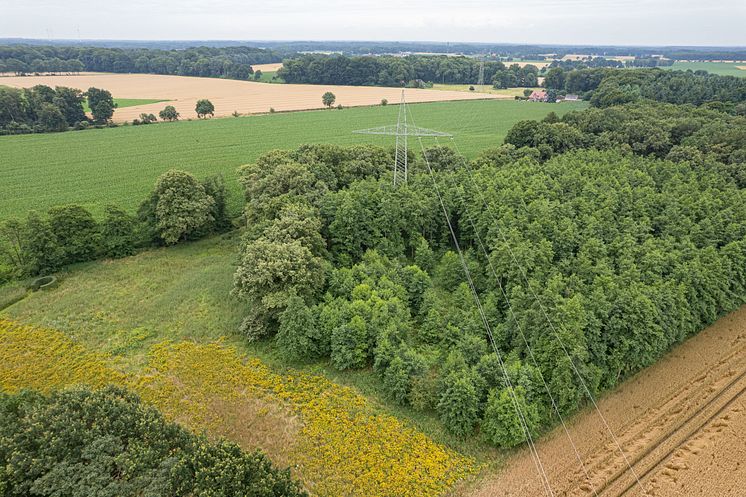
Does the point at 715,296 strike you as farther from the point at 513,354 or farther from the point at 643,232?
the point at 513,354

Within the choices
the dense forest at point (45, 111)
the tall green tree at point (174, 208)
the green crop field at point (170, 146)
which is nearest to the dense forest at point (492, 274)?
the tall green tree at point (174, 208)

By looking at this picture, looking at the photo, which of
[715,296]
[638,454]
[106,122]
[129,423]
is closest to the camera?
[129,423]

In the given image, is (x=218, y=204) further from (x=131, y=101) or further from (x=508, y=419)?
Result: (x=131, y=101)

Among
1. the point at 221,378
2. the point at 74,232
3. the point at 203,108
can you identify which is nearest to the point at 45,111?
the point at 203,108

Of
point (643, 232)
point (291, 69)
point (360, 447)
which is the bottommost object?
point (360, 447)

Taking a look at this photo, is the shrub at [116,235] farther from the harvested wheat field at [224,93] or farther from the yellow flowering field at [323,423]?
the harvested wheat field at [224,93]

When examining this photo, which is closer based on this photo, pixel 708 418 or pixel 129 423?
pixel 129 423

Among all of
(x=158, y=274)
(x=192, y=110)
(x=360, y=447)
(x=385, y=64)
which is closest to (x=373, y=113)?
(x=192, y=110)

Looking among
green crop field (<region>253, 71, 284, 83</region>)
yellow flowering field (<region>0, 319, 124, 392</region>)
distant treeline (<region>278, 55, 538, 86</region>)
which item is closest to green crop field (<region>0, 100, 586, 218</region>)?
yellow flowering field (<region>0, 319, 124, 392</region>)

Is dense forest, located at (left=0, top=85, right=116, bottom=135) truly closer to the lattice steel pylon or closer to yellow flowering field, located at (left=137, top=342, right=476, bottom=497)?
the lattice steel pylon
